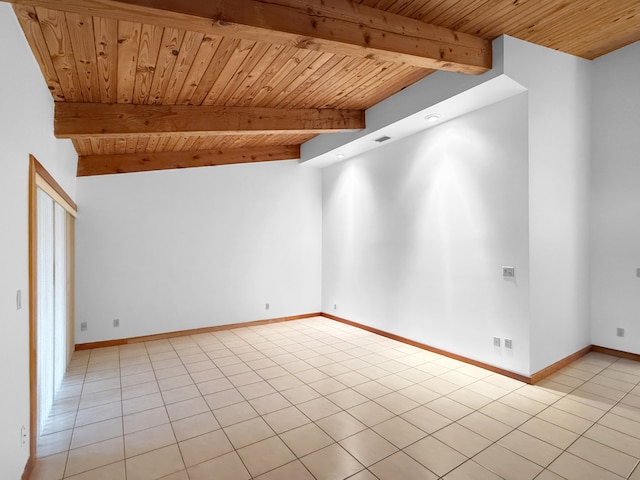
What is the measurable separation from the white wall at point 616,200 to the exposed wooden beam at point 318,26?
205cm

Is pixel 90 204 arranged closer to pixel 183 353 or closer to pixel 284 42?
pixel 183 353

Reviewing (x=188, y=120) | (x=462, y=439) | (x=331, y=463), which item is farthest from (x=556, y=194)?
(x=188, y=120)

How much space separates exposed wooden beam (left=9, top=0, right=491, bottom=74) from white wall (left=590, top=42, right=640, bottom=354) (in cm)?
205

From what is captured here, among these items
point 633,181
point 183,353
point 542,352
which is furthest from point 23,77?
point 633,181

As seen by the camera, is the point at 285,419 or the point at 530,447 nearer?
the point at 530,447

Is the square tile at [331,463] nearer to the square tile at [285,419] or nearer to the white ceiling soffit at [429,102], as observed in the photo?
the square tile at [285,419]

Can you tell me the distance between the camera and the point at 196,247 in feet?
18.1

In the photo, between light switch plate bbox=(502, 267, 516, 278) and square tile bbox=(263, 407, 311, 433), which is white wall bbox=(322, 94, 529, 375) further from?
square tile bbox=(263, 407, 311, 433)

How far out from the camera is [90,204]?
484 centimetres

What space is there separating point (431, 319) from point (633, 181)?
2.69 m

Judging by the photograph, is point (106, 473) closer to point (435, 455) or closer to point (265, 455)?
point (265, 455)

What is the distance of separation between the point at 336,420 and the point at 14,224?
2.57 m

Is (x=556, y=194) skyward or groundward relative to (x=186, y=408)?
skyward

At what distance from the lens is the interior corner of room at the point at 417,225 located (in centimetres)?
253
